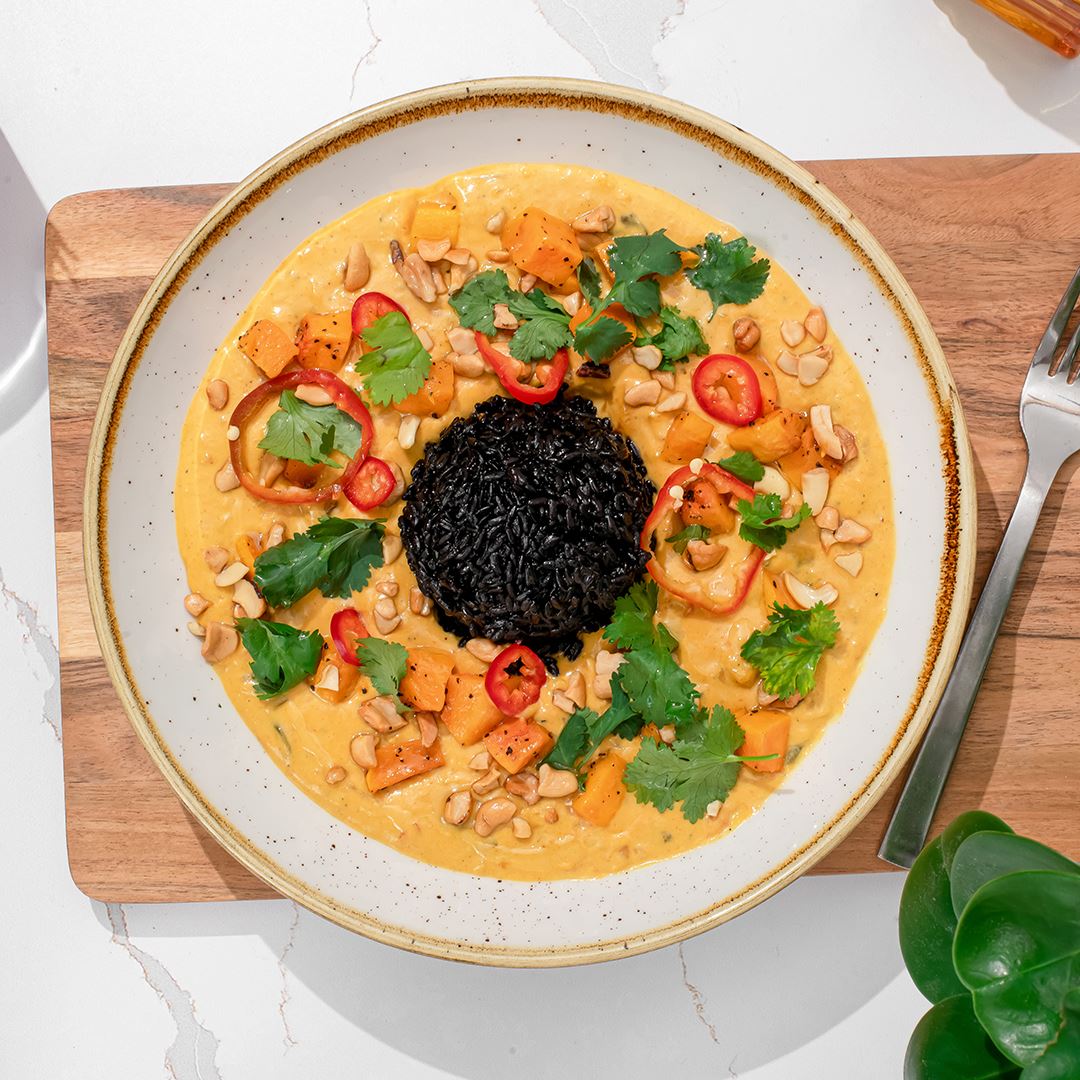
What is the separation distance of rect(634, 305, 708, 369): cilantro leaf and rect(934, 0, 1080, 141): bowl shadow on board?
6.41 ft

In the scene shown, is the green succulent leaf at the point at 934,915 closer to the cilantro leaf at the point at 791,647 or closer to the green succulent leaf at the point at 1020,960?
the green succulent leaf at the point at 1020,960

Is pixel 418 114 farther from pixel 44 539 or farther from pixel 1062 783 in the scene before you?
pixel 1062 783

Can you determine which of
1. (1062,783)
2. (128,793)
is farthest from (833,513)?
(128,793)

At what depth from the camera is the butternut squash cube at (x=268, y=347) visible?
13.5 feet

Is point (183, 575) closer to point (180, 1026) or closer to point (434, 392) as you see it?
point (434, 392)

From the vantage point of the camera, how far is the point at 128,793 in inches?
174

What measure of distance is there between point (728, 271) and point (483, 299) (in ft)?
3.09

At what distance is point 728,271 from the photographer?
13.3ft

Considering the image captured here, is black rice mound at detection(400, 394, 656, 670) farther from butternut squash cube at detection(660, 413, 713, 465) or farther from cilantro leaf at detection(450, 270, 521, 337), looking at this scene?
cilantro leaf at detection(450, 270, 521, 337)

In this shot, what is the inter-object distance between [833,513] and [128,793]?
121 inches

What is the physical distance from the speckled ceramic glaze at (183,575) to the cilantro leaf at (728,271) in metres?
0.11

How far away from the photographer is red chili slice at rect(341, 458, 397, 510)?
418 cm

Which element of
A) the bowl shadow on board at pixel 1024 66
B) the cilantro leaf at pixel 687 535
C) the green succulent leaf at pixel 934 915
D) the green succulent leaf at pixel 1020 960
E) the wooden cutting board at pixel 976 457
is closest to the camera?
the green succulent leaf at pixel 1020 960

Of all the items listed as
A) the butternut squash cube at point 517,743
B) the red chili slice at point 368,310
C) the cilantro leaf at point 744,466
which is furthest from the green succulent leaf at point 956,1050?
the red chili slice at point 368,310
